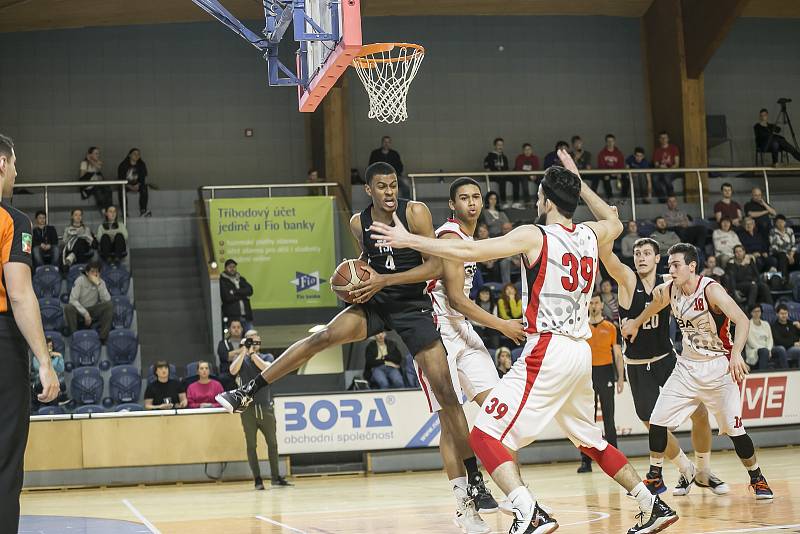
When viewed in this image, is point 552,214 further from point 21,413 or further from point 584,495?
point 584,495

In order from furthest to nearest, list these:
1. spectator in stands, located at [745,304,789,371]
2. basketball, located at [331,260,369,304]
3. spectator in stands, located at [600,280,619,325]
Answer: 1. spectator in stands, located at [600,280,619,325]
2. spectator in stands, located at [745,304,789,371]
3. basketball, located at [331,260,369,304]

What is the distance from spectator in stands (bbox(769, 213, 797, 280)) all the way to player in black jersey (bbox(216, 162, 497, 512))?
13.9m

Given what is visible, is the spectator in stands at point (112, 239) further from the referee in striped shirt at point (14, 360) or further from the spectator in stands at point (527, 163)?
the referee in striped shirt at point (14, 360)

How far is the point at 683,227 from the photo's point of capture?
19.5 meters

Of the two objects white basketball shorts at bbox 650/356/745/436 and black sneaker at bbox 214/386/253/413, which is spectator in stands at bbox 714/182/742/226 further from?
black sneaker at bbox 214/386/253/413

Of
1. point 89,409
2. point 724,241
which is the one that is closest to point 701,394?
point 89,409

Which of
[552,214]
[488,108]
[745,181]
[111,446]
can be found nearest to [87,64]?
[488,108]

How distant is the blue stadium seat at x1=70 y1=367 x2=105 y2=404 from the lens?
48.8ft

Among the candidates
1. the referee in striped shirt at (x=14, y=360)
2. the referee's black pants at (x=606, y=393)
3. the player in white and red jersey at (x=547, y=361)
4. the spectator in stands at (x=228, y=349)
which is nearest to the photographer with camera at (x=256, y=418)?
the spectator in stands at (x=228, y=349)

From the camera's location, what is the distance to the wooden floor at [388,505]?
7613 millimetres

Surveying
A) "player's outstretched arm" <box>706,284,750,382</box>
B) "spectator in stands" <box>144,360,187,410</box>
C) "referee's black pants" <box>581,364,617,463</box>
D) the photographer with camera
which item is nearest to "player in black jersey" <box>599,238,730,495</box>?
"player's outstretched arm" <box>706,284,750,382</box>

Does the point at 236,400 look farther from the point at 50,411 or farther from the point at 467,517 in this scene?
the point at 50,411

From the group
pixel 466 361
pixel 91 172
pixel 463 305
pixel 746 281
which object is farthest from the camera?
pixel 91 172

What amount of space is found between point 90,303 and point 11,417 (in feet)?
38.8
